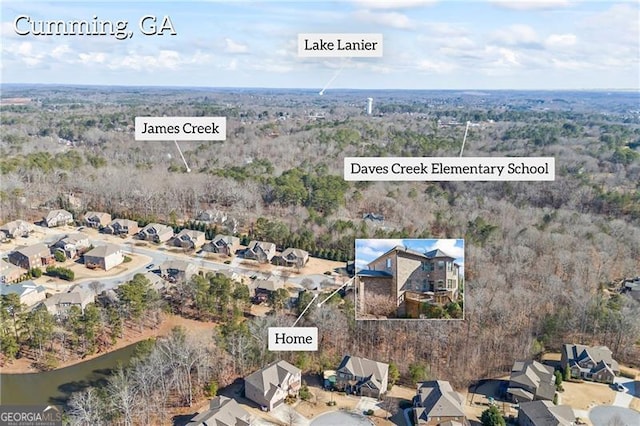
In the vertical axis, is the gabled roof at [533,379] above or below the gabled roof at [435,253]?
below

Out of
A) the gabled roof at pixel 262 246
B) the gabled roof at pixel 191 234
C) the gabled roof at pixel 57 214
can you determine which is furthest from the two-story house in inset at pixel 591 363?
the gabled roof at pixel 57 214

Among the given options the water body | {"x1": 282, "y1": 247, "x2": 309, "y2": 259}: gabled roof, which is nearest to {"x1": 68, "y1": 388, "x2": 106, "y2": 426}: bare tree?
the water body

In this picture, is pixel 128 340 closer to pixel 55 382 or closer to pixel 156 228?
pixel 55 382

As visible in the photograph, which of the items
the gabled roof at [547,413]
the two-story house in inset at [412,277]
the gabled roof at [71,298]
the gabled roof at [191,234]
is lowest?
the gabled roof at [547,413]

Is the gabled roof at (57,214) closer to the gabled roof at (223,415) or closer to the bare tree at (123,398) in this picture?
the bare tree at (123,398)

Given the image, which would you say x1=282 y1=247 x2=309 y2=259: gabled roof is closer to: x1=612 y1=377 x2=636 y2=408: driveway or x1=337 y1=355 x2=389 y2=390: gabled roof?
x1=337 y1=355 x2=389 y2=390: gabled roof

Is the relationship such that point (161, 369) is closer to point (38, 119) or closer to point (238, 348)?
point (238, 348)
